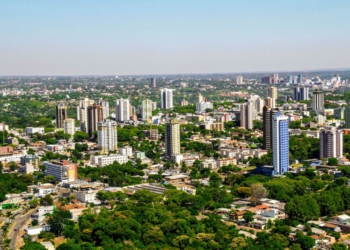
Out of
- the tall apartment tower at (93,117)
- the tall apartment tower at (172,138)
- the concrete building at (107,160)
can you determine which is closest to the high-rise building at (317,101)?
the tall apartment tower at (93,117)

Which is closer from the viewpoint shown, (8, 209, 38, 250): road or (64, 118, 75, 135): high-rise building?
(8, 209, 38, 250): road

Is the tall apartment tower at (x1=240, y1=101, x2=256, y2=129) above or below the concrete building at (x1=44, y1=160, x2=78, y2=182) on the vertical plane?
above

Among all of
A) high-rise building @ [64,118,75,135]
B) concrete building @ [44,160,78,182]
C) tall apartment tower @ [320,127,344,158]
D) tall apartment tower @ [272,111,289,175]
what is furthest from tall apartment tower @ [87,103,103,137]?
tall apartment tower @ [272,111,289,175]

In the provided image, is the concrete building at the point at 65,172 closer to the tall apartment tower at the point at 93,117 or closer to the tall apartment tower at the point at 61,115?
the tall apartment tower at the point at 93,117

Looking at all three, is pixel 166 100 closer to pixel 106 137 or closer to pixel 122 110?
pixel 122 110

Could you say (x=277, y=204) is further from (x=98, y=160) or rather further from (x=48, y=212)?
(x=98, y=160)

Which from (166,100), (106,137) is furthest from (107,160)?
(166,100)

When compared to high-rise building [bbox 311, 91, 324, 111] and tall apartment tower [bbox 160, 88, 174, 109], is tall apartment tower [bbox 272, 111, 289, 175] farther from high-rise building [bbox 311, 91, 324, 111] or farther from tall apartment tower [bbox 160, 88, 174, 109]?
tall apartment tower [bbox 160, 88, 174, 109]

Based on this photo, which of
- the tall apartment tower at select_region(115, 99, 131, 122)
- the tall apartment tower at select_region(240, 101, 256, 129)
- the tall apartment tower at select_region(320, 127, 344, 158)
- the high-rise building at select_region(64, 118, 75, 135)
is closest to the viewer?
the tall apartment tower at select_region(320, 127, 344, 158)

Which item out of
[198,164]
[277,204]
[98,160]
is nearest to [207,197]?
[277,204]
